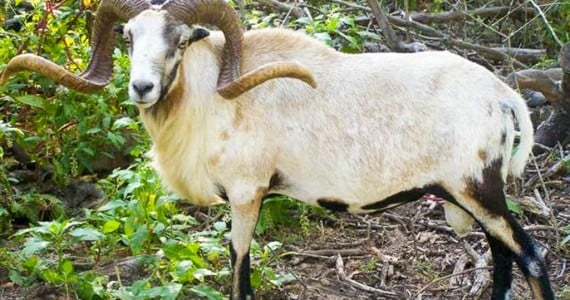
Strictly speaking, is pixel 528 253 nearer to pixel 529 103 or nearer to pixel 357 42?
pixel 357 42

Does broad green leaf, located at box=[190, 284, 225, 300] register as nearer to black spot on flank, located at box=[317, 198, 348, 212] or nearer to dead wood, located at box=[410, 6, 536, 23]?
black spot on flank, located at box=[317, 198, 348, 212]

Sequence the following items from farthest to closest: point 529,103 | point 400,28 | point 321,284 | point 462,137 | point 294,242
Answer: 1. point 400,28
2. point 529,103
3. point 294,242
4. point 321,284
5. point 462,137

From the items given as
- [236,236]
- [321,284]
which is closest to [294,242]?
[321,284]

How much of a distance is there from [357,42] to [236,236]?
10.1 feet

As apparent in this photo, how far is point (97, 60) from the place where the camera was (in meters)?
5.67

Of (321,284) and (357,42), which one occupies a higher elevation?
(357,42)

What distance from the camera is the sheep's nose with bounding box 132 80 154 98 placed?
15.8 feet

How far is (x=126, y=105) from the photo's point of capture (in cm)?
744

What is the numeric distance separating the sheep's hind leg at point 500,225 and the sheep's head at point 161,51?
1134mm

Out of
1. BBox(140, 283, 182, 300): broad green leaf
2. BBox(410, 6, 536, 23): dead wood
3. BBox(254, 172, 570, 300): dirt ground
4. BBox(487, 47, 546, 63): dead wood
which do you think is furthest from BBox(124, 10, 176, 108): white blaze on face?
BBox(410, 6, 536, 23): dead wood

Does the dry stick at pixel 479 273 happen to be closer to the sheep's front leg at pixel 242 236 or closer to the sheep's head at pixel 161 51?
the sheep's front leg at pixel 242 236

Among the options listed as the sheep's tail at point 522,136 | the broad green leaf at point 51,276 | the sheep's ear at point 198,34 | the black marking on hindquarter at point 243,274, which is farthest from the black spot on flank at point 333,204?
the broad green leaf at point 51,276

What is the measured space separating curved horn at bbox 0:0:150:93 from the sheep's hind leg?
84.5 inches

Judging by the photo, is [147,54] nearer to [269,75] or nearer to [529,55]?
[269,75]
